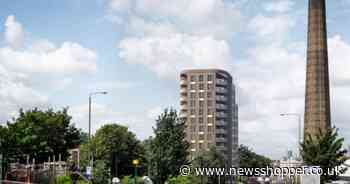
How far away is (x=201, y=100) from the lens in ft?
593

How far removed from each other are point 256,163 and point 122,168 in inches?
3290

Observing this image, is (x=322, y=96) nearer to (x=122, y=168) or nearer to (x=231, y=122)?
(x=122, y=168)

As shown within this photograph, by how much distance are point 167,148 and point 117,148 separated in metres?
40.5

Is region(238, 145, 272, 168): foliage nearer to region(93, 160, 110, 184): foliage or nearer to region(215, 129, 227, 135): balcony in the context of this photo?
region(215, 129, 227, 135): balcony

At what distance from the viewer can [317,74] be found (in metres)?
85.3

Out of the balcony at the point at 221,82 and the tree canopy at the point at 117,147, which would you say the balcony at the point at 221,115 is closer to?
the balcony at the point at 221,82

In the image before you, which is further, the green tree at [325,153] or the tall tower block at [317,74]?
the tall tower block at [317,74]

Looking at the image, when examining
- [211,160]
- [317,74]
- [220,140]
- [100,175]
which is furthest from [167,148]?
[220,140]

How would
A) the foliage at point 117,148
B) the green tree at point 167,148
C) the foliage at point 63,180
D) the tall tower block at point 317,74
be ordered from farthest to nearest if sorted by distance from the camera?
the foliage at point 117,148 → the tall tower block at point 317,74 → the green tree at point 167,148 → the foliage at point 63,180

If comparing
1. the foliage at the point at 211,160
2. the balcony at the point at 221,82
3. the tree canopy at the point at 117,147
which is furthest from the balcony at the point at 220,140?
the foliage at the point at 211,160

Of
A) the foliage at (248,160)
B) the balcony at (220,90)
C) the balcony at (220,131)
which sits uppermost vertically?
the balcony at (220,90)

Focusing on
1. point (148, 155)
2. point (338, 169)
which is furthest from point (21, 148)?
point (338, 169)

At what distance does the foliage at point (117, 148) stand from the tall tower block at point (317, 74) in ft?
93.1

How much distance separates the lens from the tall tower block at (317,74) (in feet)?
279
